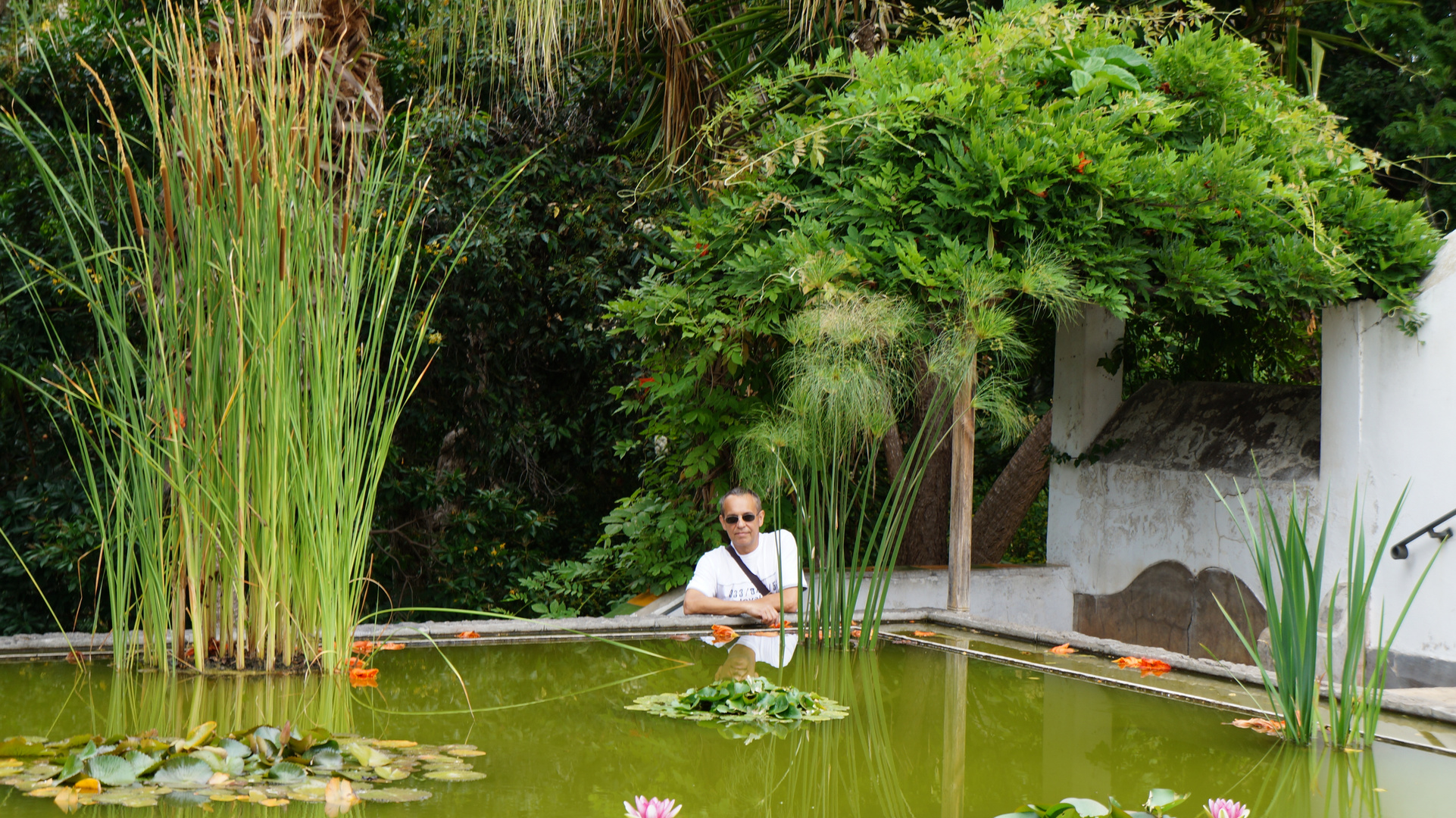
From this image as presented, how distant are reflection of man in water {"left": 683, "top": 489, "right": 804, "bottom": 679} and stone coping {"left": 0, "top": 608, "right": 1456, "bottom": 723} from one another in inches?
3.2

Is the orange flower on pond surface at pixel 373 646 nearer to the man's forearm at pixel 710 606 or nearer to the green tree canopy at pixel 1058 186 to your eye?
the man's forearm at pixel 710 606

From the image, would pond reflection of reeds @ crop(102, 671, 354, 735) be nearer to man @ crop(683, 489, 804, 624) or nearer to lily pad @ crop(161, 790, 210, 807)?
lily pad @ crop(161, 790, 210, 807)

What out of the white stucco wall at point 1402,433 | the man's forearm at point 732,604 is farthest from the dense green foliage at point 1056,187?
the man's forearm at point 732,604

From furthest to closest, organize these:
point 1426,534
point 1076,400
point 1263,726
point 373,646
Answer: point 1076,400 < point 1426,534 < point 373,646 < point 1263,726

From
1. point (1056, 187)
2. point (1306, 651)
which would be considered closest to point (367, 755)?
point (1306, 651)

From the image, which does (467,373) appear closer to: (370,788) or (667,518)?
(667,518)

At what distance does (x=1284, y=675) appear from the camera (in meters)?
2.42

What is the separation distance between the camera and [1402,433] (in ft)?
14.4

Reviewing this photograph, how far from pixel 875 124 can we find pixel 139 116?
4.88 m

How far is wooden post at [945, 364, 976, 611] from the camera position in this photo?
14.2 feet

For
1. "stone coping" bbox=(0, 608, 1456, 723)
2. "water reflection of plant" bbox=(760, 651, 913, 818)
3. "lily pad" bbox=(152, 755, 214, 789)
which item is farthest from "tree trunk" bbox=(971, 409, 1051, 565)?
"lily pad" bbox=(152, 755, 214, 789)

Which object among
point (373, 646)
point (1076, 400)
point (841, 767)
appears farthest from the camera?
point (1076, 400)

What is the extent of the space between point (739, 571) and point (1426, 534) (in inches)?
96.4

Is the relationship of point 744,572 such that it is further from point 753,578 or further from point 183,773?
point 183,773
